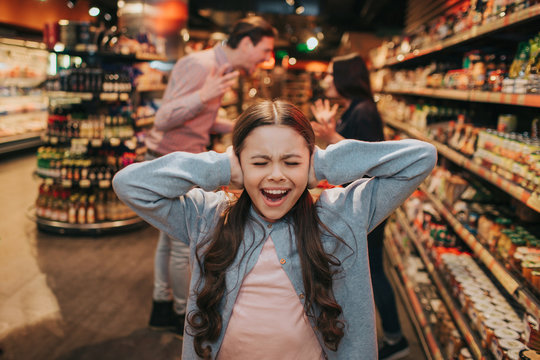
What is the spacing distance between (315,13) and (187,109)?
9405 millimetres

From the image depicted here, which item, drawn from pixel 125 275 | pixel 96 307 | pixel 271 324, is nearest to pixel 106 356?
pixel 96 307

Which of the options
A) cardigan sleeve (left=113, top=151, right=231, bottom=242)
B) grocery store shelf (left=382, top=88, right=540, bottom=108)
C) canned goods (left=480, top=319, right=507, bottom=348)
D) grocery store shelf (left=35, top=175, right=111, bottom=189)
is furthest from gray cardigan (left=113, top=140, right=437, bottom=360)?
grocery store shelf (left=35, top=175, right=111, bottom=189)

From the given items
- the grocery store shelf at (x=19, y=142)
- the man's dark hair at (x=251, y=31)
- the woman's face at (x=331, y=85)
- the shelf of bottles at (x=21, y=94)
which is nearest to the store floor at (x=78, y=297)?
the woman's face at (x=331, y=85)

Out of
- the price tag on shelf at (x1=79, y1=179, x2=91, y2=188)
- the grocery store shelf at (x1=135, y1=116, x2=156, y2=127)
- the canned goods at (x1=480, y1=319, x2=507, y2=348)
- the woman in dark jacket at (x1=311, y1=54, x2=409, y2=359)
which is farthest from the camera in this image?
the grocery store shelf at (x1=135, y1=116, x2=156, y2=127)

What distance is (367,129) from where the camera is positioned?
8.68ft

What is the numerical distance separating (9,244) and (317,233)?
4229 millimetres

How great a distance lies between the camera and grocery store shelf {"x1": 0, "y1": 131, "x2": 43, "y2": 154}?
835cm

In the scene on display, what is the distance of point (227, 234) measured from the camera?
4.50 ft

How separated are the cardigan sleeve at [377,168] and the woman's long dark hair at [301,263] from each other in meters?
0.10

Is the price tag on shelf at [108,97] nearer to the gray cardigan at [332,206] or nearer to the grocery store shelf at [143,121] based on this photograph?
the grocery store shelf at [143,121]

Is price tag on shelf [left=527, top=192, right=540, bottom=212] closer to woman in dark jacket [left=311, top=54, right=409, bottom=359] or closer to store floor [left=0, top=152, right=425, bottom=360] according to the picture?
woman in dark jacket [left=311, top=54, right=409, bottom=359]

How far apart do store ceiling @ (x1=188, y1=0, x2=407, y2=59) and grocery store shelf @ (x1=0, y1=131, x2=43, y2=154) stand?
490 centimetres

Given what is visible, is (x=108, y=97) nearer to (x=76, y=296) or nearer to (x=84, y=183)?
(x=84, y=183)

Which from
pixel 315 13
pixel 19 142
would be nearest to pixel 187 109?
pixel 19 142
